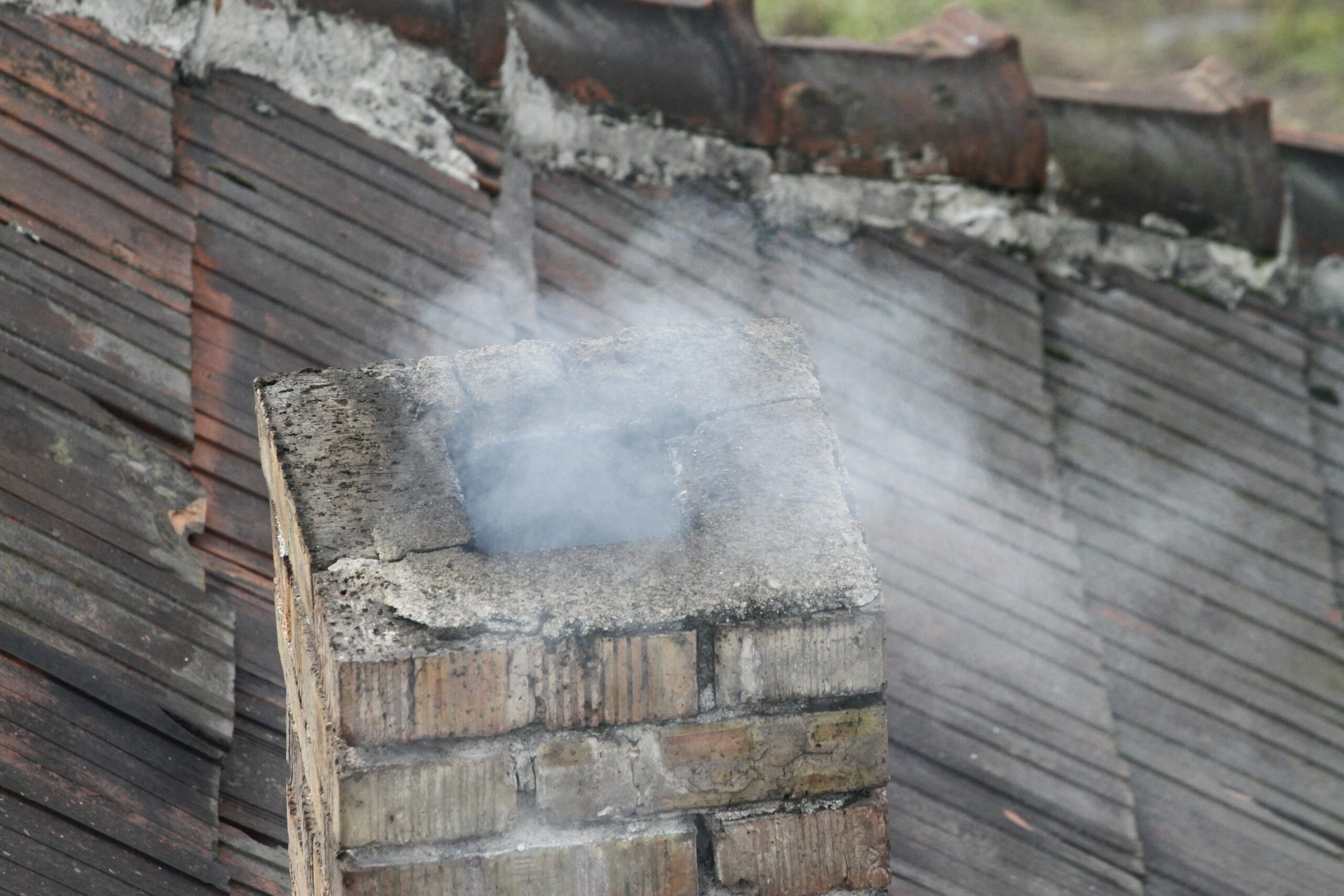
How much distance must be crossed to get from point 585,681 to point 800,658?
0.89 ft

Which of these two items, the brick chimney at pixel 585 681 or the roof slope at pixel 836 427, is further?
the roof slope at pixel 836 427

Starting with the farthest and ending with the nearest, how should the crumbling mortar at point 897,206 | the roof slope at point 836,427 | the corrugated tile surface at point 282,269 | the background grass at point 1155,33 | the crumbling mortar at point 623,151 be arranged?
the background grass at point 1155,33 → the crumbling mortar at point 897,206 → the crumbling mortar at point 623,151 → the corrugated tile surface at point 282,269 → the roof slope at point 836,427

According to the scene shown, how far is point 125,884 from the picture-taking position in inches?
96.7

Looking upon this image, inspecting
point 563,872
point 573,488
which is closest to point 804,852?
point 563,872

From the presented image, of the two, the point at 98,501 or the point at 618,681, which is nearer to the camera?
the point at 618,681

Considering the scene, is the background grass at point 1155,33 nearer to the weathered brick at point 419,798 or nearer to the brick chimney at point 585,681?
the brick chimney at point 585,681

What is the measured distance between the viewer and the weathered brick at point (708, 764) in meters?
1.91

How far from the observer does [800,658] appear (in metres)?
1.95

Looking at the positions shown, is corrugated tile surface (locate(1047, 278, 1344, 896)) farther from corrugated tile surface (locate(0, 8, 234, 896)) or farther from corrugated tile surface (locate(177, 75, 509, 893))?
corrugated tile surface (locate(0, 8, 234, 896))

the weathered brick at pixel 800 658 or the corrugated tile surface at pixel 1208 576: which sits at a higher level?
the weathered brick at pixel 800 658

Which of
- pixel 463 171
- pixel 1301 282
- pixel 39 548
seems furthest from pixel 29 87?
pixel 1301 282

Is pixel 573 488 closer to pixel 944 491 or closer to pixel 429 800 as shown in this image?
pixel 429 800

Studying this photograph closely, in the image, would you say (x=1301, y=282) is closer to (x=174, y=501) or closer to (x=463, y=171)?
(x=463, y=171)

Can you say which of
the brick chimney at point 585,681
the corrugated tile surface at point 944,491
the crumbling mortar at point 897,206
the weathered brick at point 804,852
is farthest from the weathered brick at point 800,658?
the crumbling mortar at point 897,206
